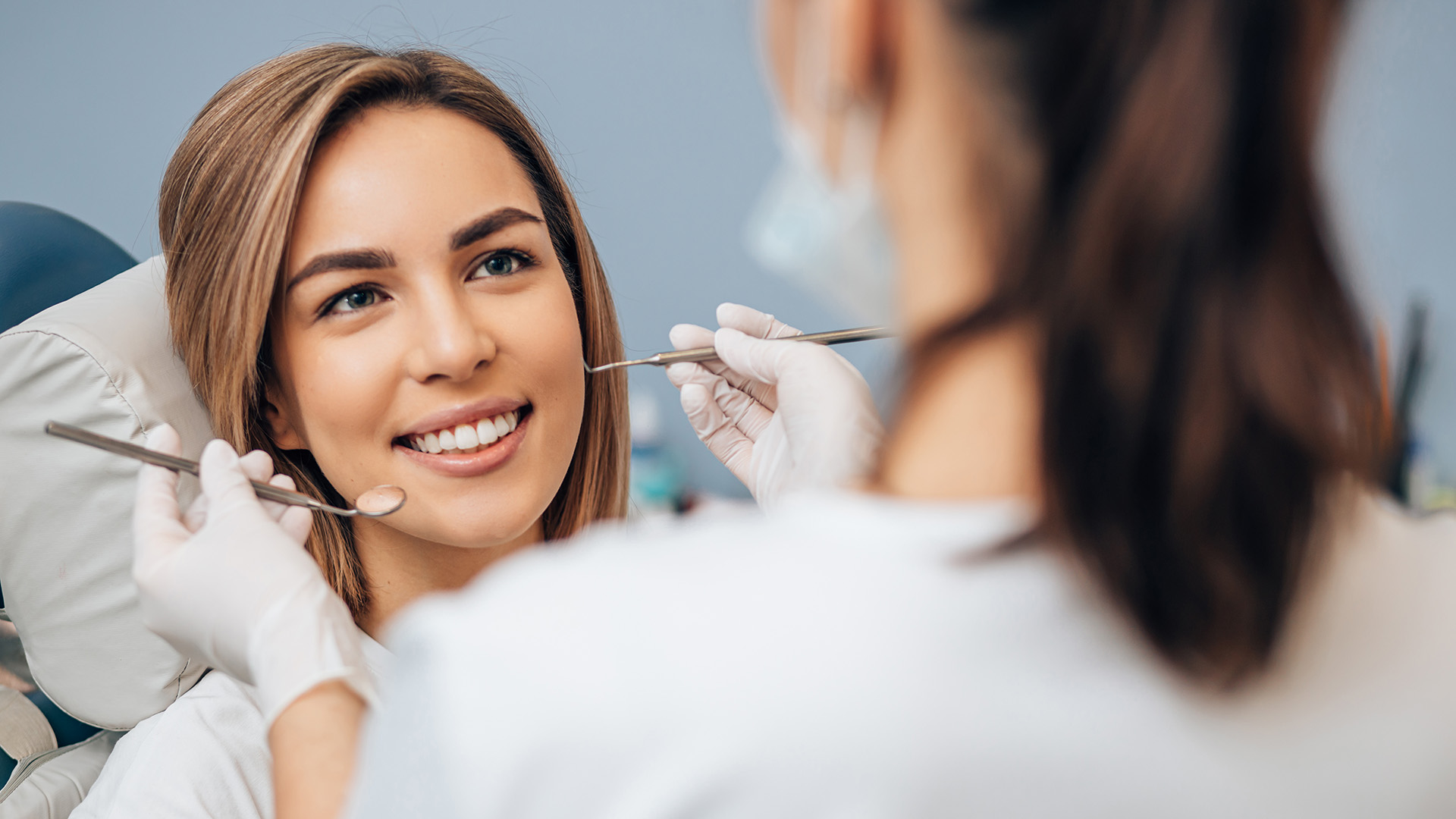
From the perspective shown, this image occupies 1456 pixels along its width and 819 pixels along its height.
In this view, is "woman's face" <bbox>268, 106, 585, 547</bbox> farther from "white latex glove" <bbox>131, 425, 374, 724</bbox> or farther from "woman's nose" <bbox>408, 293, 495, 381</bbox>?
"white latex glove" <bbox>131, 425, 374, 724</bbox>

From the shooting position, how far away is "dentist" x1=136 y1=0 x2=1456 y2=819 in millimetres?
438

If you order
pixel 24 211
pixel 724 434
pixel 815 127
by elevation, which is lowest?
pixel 724 434

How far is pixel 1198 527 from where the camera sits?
17.7 inches

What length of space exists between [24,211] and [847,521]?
1285mm

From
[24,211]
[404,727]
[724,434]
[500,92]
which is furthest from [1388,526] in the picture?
[24,211]

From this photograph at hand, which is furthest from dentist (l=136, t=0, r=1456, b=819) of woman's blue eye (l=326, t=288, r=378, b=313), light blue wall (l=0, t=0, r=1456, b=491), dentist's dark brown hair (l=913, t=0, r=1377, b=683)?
light blue wall (l=0, t=0, r=1456, b=491)

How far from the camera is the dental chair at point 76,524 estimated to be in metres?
1.13

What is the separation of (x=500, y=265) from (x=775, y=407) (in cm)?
42

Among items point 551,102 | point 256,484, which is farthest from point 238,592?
point 551,102

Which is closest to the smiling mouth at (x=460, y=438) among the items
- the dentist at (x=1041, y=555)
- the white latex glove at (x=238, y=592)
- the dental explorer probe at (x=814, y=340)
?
the dental explorer probe at (x=814, y=340)

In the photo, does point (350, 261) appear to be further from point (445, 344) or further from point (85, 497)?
point (85, 497)

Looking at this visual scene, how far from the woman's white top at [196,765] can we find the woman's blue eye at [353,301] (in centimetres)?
45

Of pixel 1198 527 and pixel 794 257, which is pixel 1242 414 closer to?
pixel 1198 527

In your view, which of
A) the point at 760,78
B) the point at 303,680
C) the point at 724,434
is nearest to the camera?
the point at 303,680
